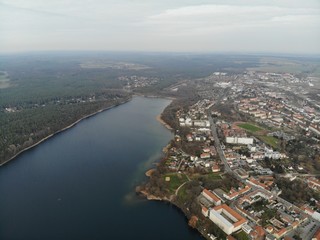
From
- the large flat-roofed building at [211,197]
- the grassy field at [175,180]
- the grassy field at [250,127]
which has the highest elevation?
the grassy field at [250,127]

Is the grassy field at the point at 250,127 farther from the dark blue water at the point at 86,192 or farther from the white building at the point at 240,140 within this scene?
the dark blue water at the point at 86,192

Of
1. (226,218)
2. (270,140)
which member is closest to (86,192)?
(226,218)

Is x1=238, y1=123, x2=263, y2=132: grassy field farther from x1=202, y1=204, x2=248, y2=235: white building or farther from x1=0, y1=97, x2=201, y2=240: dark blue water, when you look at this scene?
x1=202, y1=204, x2=248, y2=235: white building

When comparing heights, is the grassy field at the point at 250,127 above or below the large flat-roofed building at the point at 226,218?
above

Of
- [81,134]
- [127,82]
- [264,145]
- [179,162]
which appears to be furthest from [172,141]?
[127,82]

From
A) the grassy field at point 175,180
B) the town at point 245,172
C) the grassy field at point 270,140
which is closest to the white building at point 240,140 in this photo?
the town at point 245,172

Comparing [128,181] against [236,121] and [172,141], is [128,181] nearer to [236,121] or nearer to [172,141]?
[172,141]
